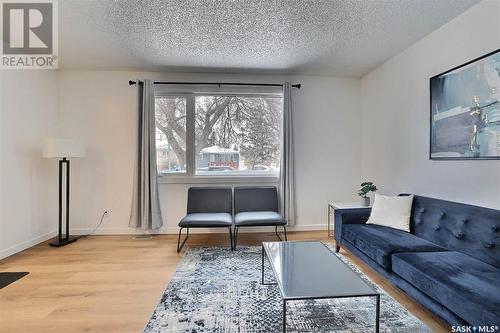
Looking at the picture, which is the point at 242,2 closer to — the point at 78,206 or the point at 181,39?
the point at 181,39

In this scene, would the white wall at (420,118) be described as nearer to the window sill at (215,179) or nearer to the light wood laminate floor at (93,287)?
the light wood laminate floor at (93,287)

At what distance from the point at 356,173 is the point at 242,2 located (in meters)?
3.14

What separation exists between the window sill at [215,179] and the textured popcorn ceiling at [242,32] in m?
1.63

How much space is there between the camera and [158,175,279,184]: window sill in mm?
4027

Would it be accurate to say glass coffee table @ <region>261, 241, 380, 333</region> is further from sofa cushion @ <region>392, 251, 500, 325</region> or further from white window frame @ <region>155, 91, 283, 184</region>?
white window frame @ <region>155, 91, 283, 184</region>

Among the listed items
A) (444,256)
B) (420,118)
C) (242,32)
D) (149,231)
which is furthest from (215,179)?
(444,256)

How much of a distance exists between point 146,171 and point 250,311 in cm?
260

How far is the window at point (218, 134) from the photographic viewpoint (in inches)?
161

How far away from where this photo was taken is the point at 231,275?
8.38 ft

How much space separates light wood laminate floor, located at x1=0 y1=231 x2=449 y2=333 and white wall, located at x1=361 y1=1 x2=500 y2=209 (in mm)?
1131

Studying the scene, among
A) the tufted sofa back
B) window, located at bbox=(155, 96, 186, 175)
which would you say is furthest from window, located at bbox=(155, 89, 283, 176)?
the tufted sofa back

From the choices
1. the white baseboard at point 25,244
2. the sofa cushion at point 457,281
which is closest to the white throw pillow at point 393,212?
the sofa cushion at point 457,281

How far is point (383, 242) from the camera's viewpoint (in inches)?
89.2

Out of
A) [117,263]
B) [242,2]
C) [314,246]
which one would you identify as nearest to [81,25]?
[242,2]
